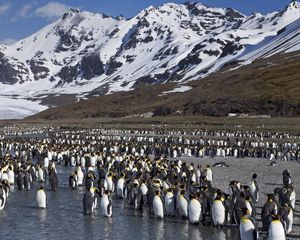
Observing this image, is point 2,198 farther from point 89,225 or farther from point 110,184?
point 110,184

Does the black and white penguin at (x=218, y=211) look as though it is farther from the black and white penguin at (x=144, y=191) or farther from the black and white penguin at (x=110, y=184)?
the black and white penguin at (x=110, y=184)

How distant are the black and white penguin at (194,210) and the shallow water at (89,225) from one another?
21cm

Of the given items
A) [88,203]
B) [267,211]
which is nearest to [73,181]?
[88,203]

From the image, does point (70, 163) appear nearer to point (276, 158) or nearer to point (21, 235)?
point (276, 158)

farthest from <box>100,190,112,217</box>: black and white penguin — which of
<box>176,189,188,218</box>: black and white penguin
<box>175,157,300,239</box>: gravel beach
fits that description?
<box>175,157,300,239</box>: gravel beach

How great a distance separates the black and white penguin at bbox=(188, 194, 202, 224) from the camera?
16.0 meters

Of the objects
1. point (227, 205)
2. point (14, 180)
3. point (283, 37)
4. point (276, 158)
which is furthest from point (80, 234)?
point (283, 37)

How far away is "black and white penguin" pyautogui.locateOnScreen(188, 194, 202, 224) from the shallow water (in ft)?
0.68

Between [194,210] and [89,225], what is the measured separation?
10.3ft

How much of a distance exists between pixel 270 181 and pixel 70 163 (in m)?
14.3

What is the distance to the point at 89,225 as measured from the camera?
54.8ft

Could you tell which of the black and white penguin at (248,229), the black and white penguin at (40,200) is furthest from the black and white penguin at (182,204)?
the black and white penguin at (40,200)

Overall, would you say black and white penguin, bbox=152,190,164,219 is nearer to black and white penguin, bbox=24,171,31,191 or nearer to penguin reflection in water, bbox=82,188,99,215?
penguin reflection in water, bbox=82,188,99,215

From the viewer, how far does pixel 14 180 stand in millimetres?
25672
